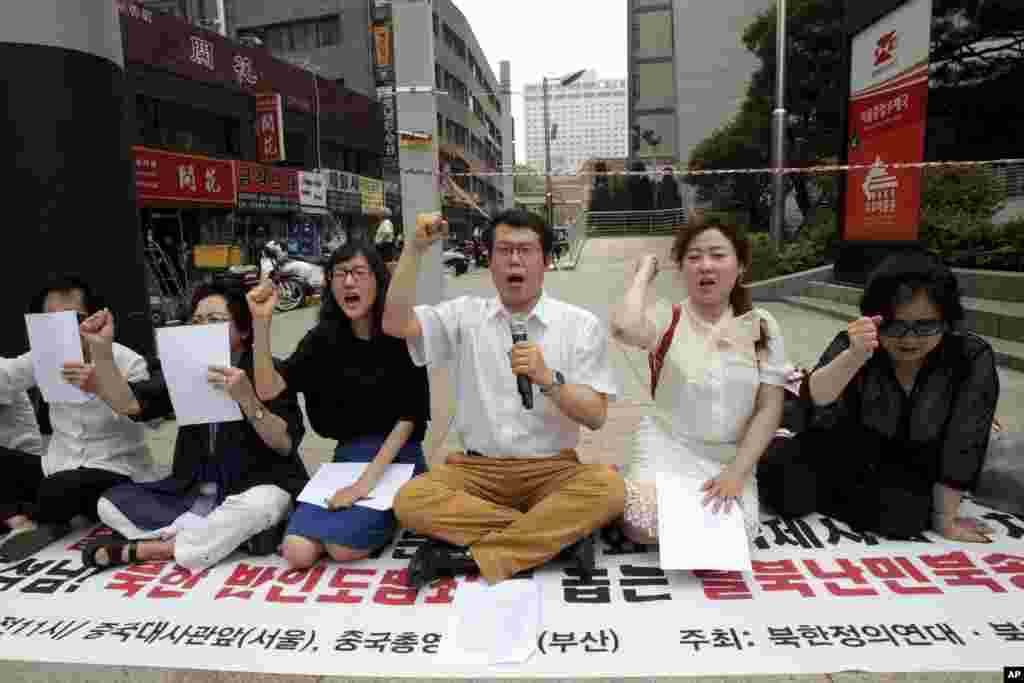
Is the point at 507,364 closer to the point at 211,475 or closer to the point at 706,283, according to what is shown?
the point at 706,283

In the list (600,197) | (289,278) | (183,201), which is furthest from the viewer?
(600,197)

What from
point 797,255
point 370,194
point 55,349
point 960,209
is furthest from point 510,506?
point 370,194

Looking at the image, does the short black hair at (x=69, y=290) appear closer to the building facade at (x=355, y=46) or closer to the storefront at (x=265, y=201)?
the building facade at (x=355, y=46)

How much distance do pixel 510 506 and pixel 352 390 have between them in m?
0.87

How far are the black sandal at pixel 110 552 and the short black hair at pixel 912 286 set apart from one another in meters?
3.09

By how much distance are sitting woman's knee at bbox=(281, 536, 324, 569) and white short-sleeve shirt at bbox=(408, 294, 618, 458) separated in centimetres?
75

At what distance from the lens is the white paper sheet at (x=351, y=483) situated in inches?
116

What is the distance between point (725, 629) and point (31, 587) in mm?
2564

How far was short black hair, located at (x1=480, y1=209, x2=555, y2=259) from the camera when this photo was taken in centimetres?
275

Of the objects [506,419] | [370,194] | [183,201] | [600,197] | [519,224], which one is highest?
[600,197]

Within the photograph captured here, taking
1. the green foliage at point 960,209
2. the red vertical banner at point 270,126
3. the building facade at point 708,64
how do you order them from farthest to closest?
the building facade at point 708,64
the red vertical banner at point 270,126
the green foliage at point 960,209

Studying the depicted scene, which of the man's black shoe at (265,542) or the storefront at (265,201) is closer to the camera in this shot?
the man's black shoe at (265,542)

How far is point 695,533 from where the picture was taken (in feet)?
8.93

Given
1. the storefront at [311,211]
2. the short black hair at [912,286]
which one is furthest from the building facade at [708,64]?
the short black hair at [912,286]
